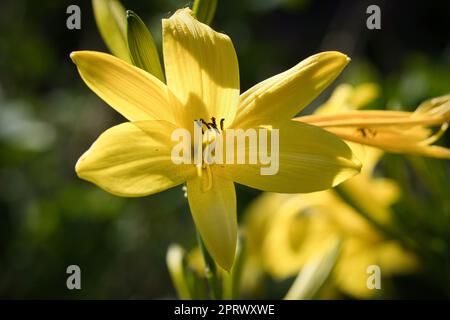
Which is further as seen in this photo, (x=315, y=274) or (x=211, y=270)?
(x=315, y=274)

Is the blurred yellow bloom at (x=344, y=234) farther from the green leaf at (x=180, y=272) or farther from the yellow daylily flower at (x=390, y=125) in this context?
the green leaf at (x=180, y=272)

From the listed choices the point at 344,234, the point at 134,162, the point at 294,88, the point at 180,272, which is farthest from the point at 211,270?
the point at 344,234

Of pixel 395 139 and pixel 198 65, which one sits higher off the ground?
pixel 198 65

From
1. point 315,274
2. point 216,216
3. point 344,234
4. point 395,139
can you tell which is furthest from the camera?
point 344,234

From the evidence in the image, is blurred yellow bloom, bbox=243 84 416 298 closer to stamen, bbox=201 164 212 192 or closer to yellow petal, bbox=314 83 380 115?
yellow petal, bbox=314 83 380 115

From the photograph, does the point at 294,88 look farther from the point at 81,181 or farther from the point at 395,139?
the point at 81,181

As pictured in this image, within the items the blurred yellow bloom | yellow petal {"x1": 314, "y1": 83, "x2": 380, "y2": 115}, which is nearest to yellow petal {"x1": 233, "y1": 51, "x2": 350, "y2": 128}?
yellow petal {"x1": 314, "y1": 83, "x2": 380, "y2": 115}
